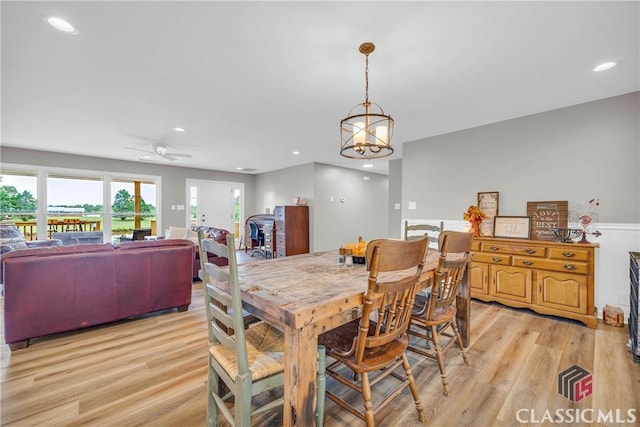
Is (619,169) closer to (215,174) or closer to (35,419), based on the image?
(35,419)

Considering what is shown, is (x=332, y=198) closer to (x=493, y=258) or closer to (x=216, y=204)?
(x=216, y=204)

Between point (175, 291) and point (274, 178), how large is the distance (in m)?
5.24

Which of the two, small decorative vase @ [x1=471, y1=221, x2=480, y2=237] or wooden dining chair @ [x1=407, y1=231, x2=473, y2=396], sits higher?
small decorative vase @ [x1=471, y1=221, x2=480, y2=237]

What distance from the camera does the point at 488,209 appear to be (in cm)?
373

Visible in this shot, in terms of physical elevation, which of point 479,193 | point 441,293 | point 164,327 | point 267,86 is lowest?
point 164,327

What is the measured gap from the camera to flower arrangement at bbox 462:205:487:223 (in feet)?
11.8

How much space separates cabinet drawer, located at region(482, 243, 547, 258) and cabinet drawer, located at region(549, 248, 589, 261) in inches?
3.3

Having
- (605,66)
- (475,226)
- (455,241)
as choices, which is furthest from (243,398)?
(605,66)

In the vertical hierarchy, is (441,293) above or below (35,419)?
above

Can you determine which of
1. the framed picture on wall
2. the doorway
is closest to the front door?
the doorway

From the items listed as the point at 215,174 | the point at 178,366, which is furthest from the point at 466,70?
the point at 215,174

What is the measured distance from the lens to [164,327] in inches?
109

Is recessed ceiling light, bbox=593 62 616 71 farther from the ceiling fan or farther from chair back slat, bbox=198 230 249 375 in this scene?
the ceiling fan

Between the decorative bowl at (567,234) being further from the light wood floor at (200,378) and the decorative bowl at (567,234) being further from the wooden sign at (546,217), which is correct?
the light wood floor at (200,378)
